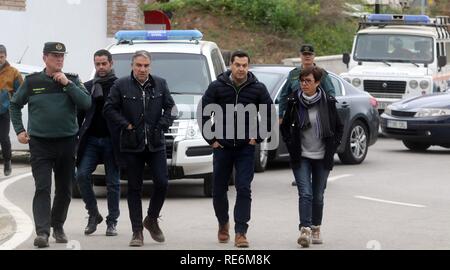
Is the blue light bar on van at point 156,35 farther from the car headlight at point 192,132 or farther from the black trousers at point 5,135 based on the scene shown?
the black trousers at point 5,135

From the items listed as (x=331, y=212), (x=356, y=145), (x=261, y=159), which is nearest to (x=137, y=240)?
(x=331, y=212)

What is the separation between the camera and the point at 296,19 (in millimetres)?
39719

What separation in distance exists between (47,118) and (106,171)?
125 centimetres

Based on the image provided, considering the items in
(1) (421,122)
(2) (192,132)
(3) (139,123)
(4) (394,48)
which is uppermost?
(3) (139,123)

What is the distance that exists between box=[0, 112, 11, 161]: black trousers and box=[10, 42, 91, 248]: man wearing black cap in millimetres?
6527

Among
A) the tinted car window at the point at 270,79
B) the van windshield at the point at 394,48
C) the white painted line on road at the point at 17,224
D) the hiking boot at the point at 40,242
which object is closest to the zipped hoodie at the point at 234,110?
the hiking boot at the point at 40,242

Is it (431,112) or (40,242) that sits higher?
(40,242)

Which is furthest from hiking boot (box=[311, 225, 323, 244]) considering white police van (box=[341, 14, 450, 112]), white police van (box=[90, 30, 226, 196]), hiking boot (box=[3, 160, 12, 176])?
white police van (box=[341, 14, 450, 112])

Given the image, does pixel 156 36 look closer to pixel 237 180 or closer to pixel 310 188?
pixel 237 180

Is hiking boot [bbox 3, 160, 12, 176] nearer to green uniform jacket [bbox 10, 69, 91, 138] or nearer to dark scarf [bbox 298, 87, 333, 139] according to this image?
green uniform jacket [bbox 10, 69, 91, 138]

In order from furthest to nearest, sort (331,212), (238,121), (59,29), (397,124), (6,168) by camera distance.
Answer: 1. (59,29)
2. (397,124)
3. (6,168)
4. (331,212)
5. (238,121)

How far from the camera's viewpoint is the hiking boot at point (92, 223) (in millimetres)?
12281

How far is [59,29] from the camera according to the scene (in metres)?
27.5

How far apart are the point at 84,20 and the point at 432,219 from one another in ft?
52.1
